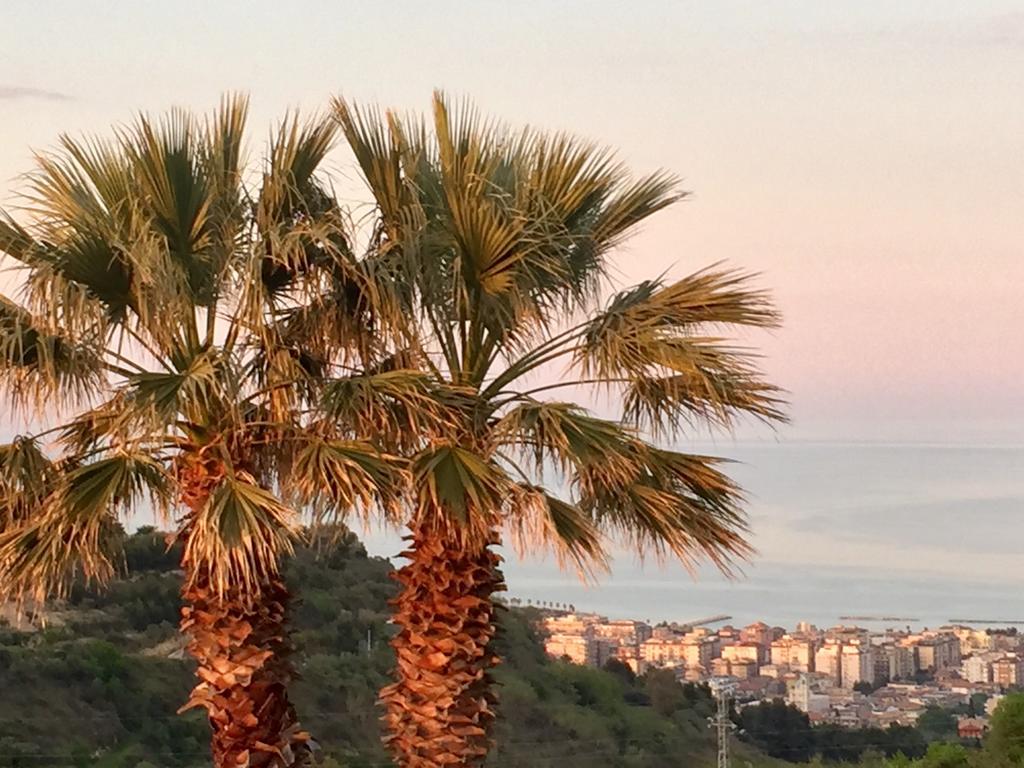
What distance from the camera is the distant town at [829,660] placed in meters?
29.1

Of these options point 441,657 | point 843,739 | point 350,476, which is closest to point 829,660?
point 843,739

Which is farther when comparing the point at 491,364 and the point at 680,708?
the point at 680,708

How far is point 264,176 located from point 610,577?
3.10 m

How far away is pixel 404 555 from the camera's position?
914 cm

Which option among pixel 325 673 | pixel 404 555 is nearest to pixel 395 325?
pixel 404 555

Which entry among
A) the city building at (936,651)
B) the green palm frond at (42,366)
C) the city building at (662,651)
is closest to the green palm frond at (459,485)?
the green palm frond at (42,366)

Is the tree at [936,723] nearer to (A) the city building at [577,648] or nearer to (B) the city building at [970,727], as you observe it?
(B) the city building at [970,727]

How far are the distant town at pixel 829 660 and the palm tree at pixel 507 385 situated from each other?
1947cm

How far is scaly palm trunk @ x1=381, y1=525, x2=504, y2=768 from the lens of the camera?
29.5 ft

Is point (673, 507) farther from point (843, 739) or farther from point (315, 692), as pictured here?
point (843, 739)

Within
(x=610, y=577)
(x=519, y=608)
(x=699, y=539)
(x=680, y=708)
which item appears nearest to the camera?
(x=610, y=577)

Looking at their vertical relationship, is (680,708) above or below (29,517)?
below

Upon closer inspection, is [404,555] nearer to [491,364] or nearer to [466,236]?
[491,364]

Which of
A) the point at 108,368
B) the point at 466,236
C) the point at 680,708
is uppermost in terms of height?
the point at 466,236
